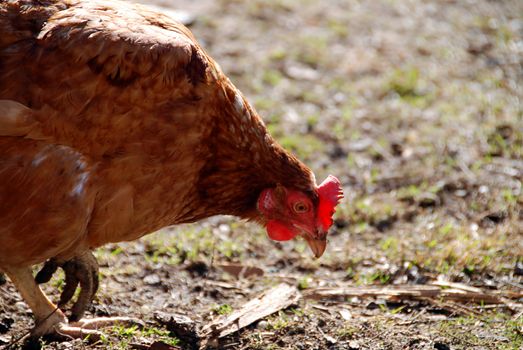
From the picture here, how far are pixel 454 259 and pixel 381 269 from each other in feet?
1.52

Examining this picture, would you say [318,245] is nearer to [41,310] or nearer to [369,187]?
[41,310]

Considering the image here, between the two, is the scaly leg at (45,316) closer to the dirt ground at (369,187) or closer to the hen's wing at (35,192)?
the dirt ground at (369,187)

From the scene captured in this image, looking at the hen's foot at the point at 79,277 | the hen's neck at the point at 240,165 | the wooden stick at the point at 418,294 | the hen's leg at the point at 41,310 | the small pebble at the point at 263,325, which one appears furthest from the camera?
the wooden stick at the point at 418,294

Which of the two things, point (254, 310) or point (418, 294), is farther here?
point (418, 294)

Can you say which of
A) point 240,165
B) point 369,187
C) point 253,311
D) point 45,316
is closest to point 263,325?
point 253,311

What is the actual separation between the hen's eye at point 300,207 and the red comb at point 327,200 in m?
0.08

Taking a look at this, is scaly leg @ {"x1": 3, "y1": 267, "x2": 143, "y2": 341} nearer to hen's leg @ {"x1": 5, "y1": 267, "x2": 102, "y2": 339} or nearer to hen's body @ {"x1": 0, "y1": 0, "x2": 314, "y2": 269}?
hen's leg @ {"x1": 5, "y1": 267, "x2": 102, "y2": 339}

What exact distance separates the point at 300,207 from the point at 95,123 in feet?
3.99

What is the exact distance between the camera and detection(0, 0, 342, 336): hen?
3.41 m

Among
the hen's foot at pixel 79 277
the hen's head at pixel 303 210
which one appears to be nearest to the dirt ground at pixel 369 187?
the hen's foot at pixel 79 277

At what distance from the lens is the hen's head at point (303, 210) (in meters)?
4.12

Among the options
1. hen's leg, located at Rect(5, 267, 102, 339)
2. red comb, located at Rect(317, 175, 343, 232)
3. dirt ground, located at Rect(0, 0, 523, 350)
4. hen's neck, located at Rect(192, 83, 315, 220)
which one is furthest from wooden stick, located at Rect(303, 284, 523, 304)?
hen's leg, located at Rect(5, 267, 102, 339)

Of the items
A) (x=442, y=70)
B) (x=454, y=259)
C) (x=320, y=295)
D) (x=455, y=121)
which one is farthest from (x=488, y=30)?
(x=320, y=295)

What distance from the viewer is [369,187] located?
229 inches
